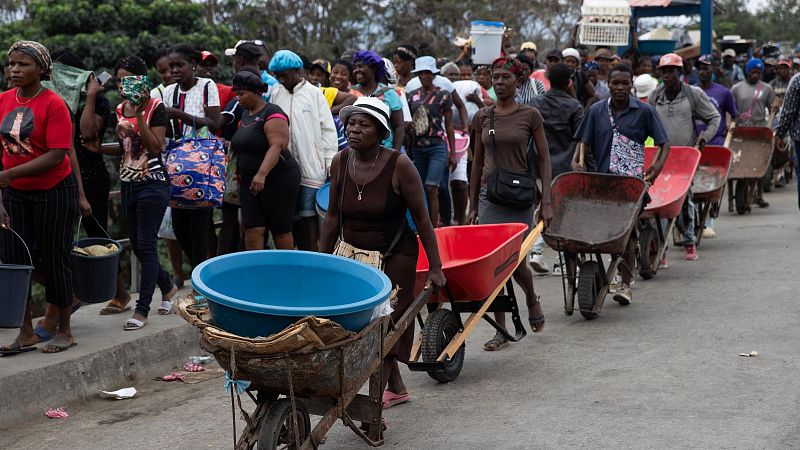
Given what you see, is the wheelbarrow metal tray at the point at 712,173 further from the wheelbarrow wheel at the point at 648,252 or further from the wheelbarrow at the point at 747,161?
the wheelbarrow at the point at 747,161

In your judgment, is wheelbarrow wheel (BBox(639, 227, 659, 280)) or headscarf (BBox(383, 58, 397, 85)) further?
wheelbarrow wheel (BBox(639, 227, 659, 280))

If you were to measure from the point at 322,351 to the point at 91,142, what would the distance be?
3908 mm

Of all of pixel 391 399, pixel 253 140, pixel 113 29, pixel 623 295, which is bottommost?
pixel 623 295

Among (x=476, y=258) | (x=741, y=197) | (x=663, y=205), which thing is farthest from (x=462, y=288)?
(x=741, y=197)

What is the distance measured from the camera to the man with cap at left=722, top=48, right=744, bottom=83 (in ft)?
81.5

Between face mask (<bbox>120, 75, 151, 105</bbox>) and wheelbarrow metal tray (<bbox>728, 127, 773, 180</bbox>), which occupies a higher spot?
face mask (<bbox>120, 75, 151, 105</bbox>)

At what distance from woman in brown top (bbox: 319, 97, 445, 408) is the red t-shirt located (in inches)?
72.6

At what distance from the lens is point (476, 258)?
7.19 m

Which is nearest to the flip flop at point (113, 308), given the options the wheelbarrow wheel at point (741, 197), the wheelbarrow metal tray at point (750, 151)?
the wheelbarrow metal tray at point (750, 151)

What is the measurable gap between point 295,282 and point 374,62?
14.7 feet

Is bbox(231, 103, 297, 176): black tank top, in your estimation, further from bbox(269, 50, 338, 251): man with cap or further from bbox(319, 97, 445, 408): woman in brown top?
bbox(319, 97, 445, 408): woman in brown top

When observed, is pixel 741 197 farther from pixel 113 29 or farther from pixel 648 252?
pixel 113 29

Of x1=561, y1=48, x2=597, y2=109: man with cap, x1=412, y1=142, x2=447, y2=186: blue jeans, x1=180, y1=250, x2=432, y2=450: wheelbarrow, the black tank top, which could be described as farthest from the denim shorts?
x1=561, y1=48, x2=597, y2=109: man with cap

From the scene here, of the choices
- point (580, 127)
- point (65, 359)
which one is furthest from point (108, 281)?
point (580, 127)
